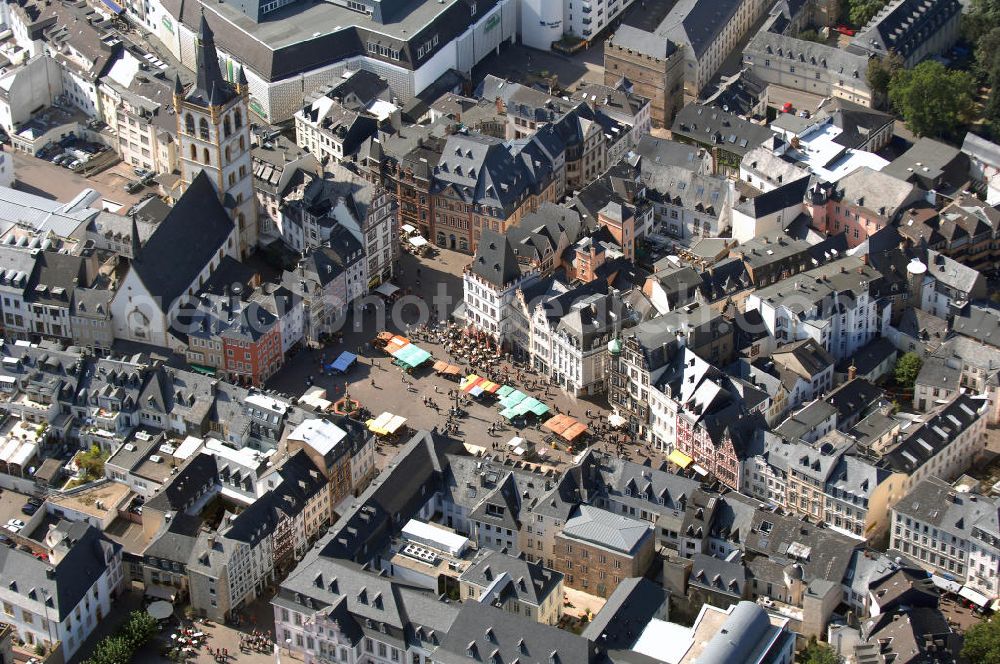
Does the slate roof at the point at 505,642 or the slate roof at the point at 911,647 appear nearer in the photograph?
the slate roof at the point at 505,642

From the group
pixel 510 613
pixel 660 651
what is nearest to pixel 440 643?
pixel 510 613

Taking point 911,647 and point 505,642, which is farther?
point 911,647

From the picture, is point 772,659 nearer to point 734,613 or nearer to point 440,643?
point 734,613

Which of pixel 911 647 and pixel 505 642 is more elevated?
pixel 911 647

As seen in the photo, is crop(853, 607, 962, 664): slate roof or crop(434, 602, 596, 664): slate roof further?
crop(853, 607, 962, 664): slate roof

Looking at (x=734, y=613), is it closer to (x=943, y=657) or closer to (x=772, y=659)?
(x=772, y=659)

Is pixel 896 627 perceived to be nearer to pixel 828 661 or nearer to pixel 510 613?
pixel 828 661

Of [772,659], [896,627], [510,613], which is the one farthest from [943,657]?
[510,613]
